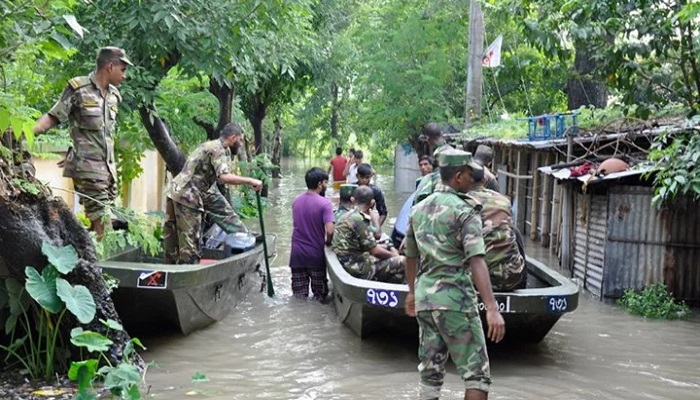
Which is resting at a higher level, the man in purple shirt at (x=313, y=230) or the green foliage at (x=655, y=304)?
the man in purple shirt at (x=313, y=230)

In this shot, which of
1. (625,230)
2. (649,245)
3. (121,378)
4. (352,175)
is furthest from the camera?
(352,175)

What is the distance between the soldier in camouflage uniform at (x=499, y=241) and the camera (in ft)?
24.4

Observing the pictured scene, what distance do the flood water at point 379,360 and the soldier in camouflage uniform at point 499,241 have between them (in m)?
0.84

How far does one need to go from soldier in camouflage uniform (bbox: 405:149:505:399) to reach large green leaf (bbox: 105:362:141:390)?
1933 mm

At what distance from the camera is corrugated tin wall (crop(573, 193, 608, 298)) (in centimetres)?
1122

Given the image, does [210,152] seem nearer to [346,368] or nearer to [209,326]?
[209,326]

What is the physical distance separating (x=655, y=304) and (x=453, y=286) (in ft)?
19.0

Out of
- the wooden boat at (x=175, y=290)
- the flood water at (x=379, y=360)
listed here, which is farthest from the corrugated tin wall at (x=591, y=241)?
the wooden boat at (x=175, y=290)

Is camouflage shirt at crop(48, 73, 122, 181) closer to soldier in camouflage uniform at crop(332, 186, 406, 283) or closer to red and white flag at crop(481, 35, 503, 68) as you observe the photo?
soldier in camouflage uniform at crop(332, 186, 406, 283)

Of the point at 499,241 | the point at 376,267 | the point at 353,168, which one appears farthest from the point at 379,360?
the point at 353,168

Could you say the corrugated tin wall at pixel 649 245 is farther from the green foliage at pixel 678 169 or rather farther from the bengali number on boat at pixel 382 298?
the bengali number on boat at pixel 382 298

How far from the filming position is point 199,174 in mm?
9320

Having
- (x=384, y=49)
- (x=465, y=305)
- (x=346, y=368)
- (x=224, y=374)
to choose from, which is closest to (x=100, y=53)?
(x=224, y=374)

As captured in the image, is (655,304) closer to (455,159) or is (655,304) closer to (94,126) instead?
(455,159)
